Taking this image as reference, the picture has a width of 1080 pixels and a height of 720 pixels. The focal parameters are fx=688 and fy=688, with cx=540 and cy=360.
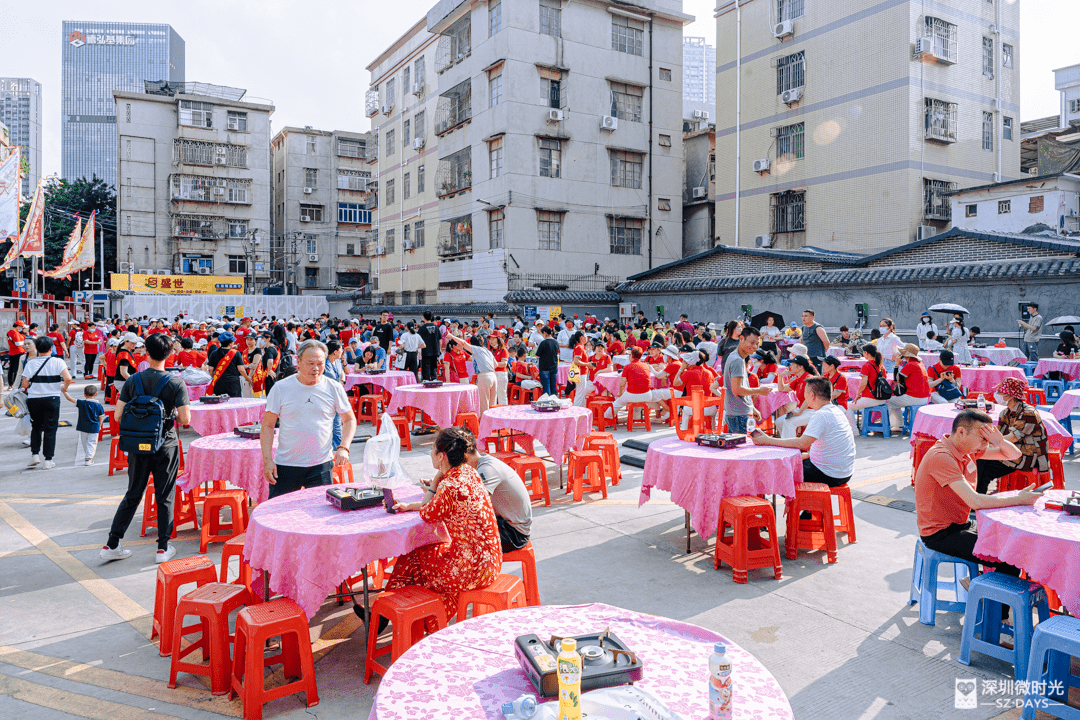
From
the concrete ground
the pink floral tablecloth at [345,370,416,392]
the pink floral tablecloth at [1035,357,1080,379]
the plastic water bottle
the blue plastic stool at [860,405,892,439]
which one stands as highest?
the pink floral tablecloth at [1035,357,1080,379]

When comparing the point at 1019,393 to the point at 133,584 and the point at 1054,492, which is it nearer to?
the point at 1054,492

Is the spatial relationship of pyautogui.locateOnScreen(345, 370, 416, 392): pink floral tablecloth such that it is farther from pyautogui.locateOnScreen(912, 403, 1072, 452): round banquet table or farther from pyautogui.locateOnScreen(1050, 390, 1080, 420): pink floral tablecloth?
pyautogui.locateOnScreen(1050, 390, 1080, 420): pink floral tablecloth

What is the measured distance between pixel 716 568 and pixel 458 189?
3165 cm

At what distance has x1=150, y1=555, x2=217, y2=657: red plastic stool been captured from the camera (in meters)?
4.49

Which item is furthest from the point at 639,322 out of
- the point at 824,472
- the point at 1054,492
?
the point at 1054,492

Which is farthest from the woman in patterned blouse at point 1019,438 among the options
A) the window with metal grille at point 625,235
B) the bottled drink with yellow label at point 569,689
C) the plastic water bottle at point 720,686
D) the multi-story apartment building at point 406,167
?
the multi-story apartment building at point 406,167

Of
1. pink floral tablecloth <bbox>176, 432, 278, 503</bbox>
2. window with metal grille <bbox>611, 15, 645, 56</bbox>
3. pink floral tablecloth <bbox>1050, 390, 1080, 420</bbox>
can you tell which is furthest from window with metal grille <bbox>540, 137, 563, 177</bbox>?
pink floral tablecloth <bbox>176, 432, 278, 503</bbox>

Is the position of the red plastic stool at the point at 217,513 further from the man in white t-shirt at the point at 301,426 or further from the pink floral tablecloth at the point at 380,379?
the pink floral tablecloth at the point at 380,379

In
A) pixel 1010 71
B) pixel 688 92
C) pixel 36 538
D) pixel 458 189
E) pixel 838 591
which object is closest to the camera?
pixel 838 591

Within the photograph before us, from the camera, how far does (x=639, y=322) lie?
21375 millimetres

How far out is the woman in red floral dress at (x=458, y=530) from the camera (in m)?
4.18

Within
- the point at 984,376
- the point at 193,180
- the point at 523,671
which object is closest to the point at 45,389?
the point at 523,671

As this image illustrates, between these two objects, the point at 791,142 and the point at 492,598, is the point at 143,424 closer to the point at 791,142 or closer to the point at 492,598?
the point at 492,598

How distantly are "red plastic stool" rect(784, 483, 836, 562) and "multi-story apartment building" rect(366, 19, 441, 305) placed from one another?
3230 centimetres
